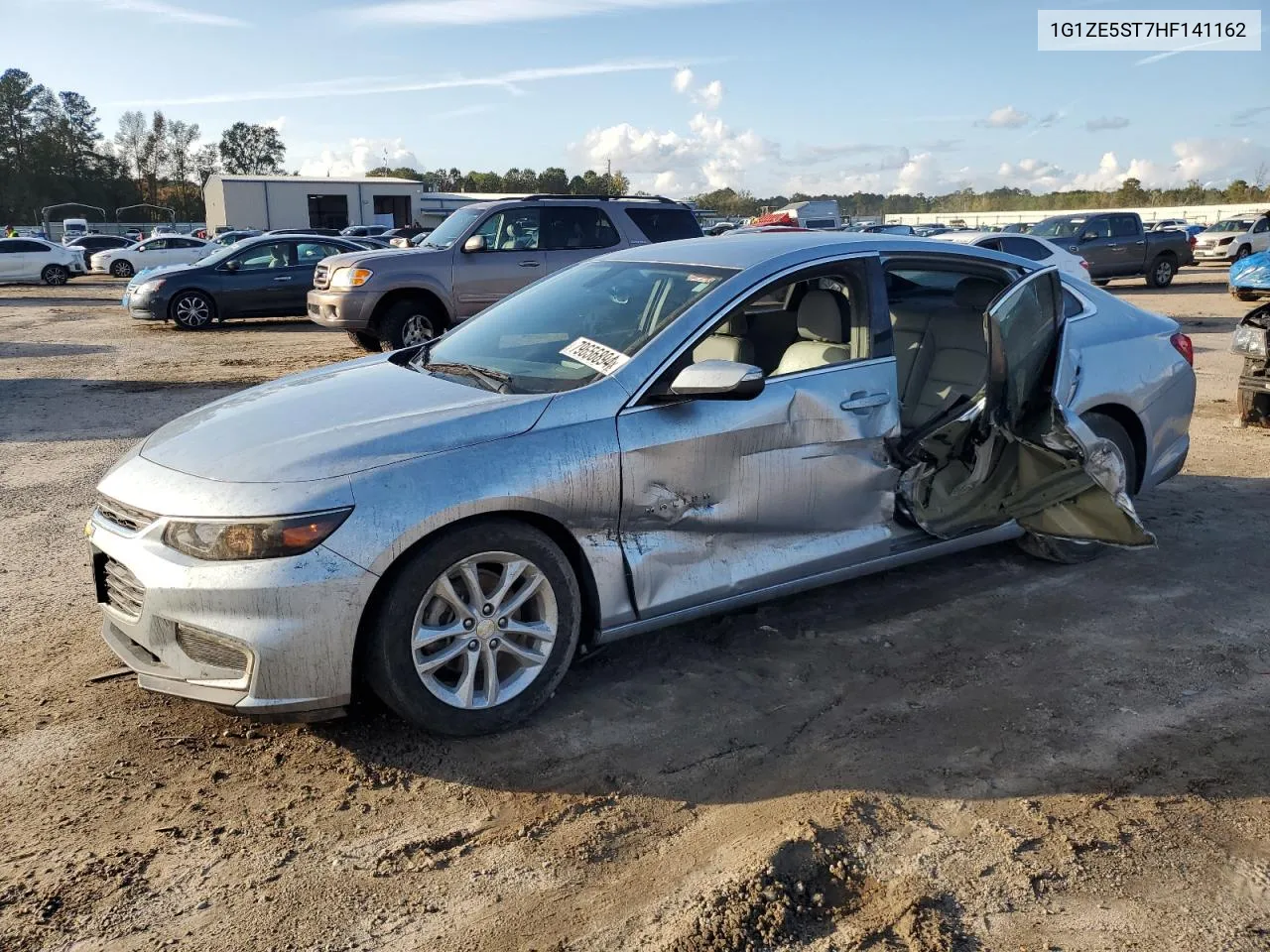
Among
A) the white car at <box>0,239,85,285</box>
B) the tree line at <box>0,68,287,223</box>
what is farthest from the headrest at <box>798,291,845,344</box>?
the tree line at <box>0,68,287,223</box>

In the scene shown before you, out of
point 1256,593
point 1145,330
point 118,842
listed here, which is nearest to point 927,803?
point 118,842

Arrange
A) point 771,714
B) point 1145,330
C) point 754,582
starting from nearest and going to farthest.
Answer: point 771,714 → point 754,582 → point 1145,330

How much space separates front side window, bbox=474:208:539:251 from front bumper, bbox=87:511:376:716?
10.00 metres

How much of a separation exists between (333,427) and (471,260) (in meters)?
9.48

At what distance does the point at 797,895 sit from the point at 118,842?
6.33 feet

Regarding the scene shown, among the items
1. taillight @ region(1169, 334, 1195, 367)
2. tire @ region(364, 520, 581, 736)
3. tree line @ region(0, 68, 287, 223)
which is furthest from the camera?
tree line @ region(0, 68, 287, 223)

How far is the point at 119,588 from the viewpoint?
3523 millimetres

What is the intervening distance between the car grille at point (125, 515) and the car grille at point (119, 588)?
13 centimetres

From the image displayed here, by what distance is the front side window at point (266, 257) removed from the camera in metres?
17.8

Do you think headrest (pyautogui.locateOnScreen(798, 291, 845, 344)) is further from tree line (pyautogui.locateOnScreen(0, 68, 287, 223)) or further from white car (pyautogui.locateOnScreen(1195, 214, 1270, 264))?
tree line (pyautogui.locateOnScreen(0, 68, 287, 223))

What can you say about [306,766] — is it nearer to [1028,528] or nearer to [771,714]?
[771,714]

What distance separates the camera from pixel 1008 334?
442cm

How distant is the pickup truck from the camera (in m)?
23.8

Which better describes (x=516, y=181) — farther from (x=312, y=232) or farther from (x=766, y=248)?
(x=766, y=248)
